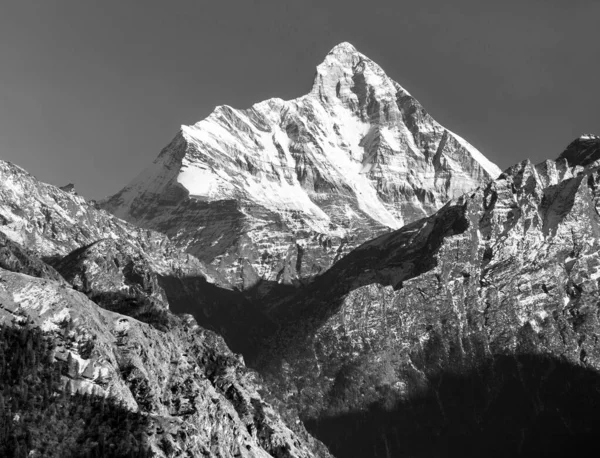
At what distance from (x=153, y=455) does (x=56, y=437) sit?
52.2ft

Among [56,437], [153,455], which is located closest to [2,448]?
[56,437]

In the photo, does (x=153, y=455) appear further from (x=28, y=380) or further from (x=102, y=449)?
(x=28, y=380)

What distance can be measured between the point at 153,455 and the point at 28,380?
77.0 ft

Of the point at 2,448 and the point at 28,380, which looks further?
the point at 28,380

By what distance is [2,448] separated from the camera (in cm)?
18362

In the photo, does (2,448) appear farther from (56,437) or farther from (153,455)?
(153,455)

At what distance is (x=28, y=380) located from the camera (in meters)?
200

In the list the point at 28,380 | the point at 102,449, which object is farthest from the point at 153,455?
the point at 28,380

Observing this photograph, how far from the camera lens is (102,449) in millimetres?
195250

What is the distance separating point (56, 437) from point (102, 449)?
7.57 meters

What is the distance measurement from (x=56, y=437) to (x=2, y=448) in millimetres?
10934

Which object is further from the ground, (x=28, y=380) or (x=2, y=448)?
(x=28, y=380)

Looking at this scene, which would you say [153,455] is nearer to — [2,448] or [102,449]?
[102,449]
